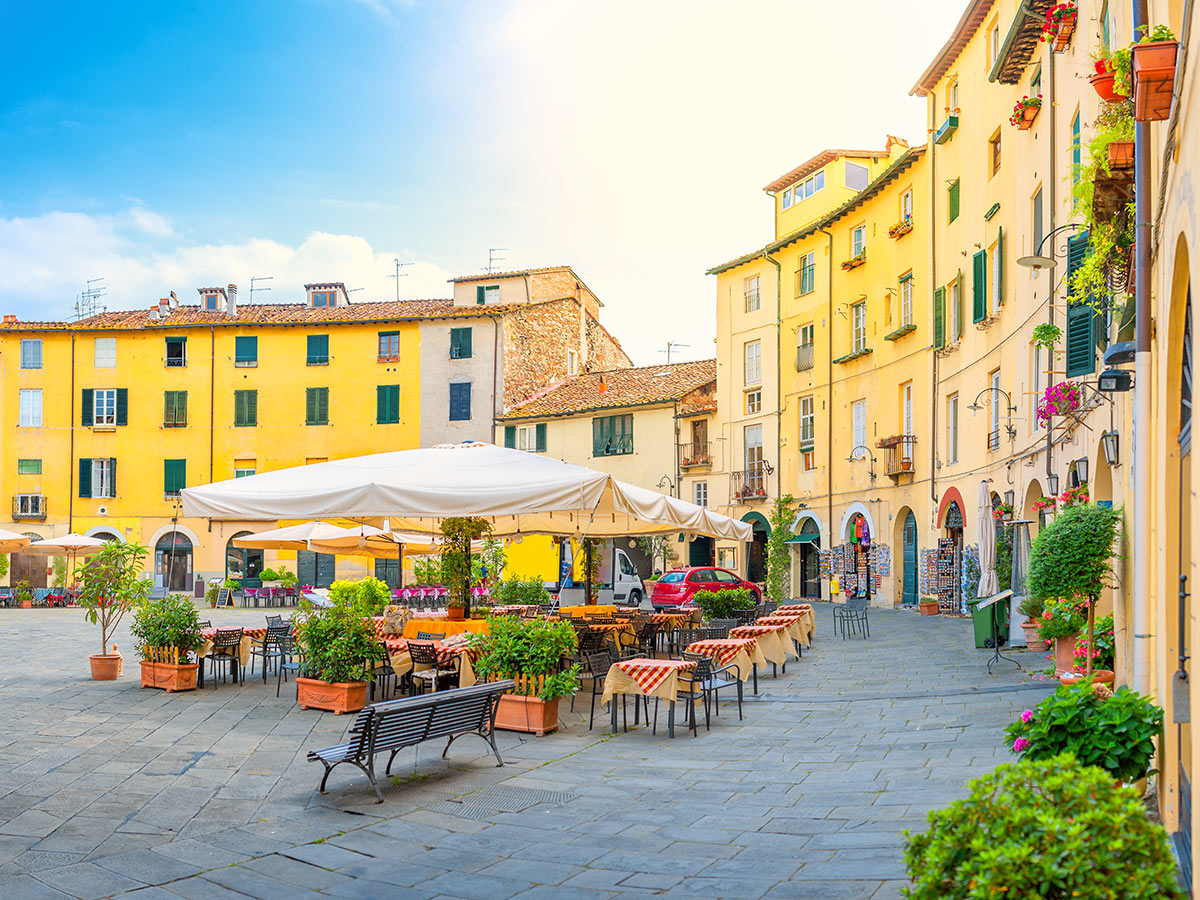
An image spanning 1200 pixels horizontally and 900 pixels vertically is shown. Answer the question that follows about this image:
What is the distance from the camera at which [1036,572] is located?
8.50 metres

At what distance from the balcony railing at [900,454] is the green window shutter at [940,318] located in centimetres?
285

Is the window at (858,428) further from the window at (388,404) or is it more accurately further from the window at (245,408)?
the window at (245,408)

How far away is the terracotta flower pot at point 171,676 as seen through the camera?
459 inches

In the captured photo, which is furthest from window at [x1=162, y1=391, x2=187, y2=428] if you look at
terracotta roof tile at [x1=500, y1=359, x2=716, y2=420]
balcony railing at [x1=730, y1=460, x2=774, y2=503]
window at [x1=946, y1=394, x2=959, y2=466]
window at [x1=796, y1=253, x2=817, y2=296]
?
window at [x1=946, y1=394, x2=959, y2=466]

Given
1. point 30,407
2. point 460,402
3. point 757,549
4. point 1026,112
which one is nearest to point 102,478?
point 30,407

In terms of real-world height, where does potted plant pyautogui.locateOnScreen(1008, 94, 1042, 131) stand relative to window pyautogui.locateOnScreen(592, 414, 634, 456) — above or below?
above

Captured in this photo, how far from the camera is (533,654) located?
9.27 m

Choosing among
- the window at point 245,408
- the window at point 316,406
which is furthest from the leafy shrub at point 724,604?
the window at point 245,408

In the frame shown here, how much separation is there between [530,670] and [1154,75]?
6.56 meters

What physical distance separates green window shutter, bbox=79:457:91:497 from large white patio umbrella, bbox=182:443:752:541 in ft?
108

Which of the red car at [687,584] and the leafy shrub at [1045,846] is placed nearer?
the leafy shrub at [1045,846]

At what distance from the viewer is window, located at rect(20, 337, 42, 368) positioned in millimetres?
39812

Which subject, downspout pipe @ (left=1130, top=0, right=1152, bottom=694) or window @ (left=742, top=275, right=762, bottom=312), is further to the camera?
window @ (left=742, top=275, right=762, bottom=312)

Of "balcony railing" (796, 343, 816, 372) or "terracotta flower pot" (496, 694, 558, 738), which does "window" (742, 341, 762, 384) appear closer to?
"balcony railing" (796, 343, 816, 372)
